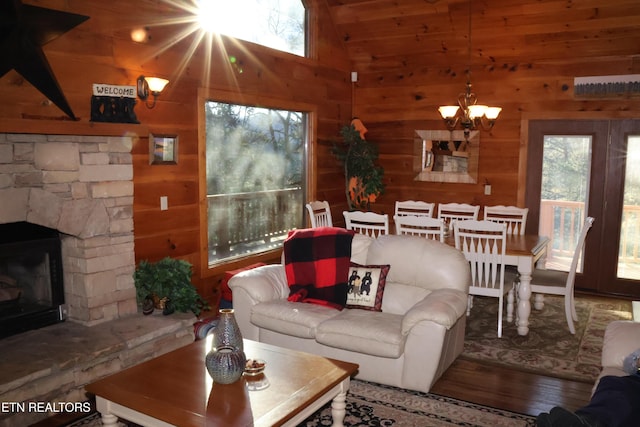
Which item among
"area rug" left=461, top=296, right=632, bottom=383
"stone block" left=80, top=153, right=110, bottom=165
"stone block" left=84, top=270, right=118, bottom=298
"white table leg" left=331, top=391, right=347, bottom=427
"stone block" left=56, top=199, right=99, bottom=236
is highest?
"stone block" left=80, top=153, right=110, bottom=165

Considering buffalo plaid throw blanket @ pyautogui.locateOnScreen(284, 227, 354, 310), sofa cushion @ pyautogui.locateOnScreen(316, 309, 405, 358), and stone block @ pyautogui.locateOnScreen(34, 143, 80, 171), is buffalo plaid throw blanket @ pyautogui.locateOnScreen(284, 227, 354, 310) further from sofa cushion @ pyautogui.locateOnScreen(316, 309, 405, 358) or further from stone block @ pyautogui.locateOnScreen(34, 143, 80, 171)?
stone block @ pyautogui.locateOnScreen(34, 143, 80, 171)

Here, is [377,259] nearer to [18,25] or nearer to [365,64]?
[18,25]

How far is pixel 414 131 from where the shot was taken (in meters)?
7.03

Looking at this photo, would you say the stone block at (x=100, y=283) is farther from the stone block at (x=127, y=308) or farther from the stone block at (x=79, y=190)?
the stone block at (x=79, y=190)

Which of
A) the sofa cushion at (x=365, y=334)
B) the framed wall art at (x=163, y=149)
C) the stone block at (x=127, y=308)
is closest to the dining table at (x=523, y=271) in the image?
the sofa cushion at (x=365, y=334)

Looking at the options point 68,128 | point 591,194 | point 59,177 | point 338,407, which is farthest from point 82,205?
point 591,194

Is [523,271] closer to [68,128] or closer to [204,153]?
[204,153]

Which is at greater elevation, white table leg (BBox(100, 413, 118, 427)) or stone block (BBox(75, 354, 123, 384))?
white table leg (BBox(100, 413, 118, 427))

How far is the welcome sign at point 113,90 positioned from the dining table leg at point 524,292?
3.34 meters

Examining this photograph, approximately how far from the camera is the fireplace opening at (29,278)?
11.9 feet

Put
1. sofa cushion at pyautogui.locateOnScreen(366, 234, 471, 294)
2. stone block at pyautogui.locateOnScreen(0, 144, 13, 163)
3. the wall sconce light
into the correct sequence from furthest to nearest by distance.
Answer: the wall sconce light < sofa cushion at pyautogui.locateOnScreen(366, 234, 471, 294) < stone block at pyautogui.locateOnScreen(0, 144, 13, 163)

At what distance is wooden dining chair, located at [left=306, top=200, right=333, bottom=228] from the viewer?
5.79 m

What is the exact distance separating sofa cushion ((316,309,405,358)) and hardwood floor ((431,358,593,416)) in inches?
17.9

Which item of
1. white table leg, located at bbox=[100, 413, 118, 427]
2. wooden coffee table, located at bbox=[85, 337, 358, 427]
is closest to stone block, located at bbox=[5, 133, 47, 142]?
wooden coffee table, located at bbox=[85, 337, 358, 427]
